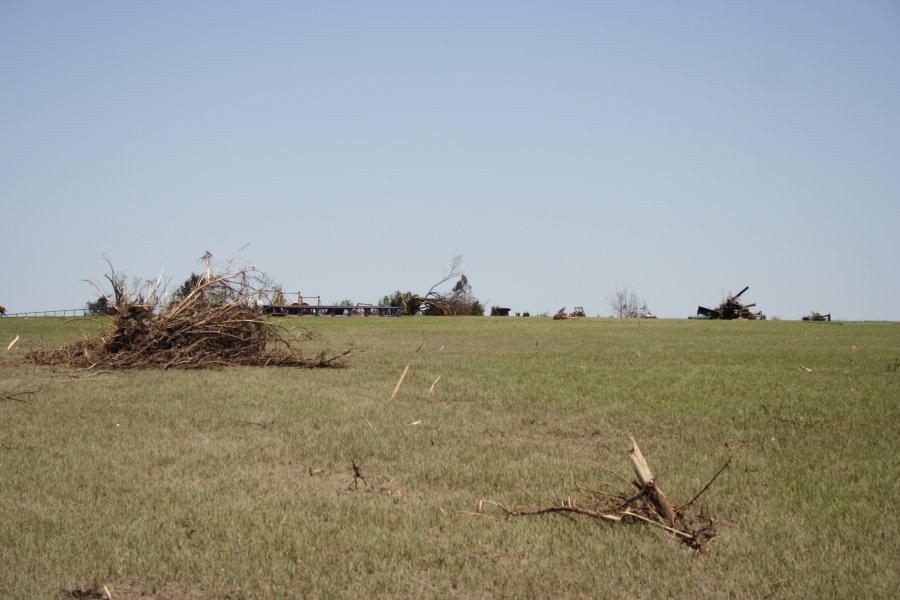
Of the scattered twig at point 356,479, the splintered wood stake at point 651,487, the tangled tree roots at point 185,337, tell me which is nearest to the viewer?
the splintered wood stake at point 651,487

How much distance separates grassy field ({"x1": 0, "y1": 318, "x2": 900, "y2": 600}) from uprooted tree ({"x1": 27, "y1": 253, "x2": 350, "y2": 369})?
1936 millimetres

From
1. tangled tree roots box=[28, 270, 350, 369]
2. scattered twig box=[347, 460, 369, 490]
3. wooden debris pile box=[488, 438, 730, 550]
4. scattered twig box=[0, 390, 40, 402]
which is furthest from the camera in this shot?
tangled tree roots box=[28, 270, 350, 369]

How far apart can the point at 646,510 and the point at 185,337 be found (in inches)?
489

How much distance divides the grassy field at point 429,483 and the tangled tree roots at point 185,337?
190cm

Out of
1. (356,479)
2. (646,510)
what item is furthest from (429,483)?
(646,510)

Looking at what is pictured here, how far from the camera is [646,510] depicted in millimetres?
6043

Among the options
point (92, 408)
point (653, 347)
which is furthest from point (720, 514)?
point (653, 347)

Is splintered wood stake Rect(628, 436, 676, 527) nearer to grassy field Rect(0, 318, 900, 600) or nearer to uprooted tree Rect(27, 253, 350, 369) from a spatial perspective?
grassy field Rect(0, 318, 900, 600)

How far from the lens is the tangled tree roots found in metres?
15.8

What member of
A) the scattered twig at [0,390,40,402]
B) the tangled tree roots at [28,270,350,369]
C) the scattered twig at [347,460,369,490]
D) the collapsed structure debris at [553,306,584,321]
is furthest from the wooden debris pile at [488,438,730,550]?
the collapsed structure debris at [553,306,584,321]

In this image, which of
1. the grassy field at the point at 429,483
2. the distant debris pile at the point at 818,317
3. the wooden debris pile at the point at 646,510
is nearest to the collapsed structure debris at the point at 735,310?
the distant debris pile at the point at 818,317

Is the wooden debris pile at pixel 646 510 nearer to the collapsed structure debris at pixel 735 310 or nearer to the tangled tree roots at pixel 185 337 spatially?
the tangled tree roots at pixel 185 337

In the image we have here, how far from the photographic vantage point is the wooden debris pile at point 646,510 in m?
5.67

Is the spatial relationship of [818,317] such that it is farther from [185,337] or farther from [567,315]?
[185,337]
